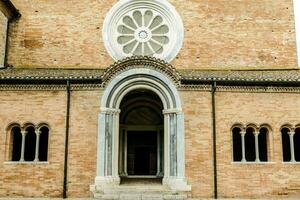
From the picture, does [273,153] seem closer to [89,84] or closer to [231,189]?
[231,189]

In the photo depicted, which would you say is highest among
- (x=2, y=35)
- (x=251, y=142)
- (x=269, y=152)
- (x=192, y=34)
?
(x=192, y=34)

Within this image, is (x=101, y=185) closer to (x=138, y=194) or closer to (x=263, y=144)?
(x=138, y=194)

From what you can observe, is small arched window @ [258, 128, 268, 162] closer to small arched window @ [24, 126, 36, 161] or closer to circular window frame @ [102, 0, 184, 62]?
circular window frame @ [102, 0, 184, 62]

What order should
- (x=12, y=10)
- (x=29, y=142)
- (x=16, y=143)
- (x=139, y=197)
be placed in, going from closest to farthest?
(x=139, y=197) < (x=16, y=143) < (x=29, y=142) < (x=12, y=10)

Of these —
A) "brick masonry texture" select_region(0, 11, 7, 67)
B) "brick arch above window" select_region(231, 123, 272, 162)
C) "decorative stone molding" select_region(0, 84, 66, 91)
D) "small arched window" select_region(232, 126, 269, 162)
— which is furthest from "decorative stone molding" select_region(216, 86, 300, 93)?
"brick masonry texture" select_region(0, 11, 7, 67)

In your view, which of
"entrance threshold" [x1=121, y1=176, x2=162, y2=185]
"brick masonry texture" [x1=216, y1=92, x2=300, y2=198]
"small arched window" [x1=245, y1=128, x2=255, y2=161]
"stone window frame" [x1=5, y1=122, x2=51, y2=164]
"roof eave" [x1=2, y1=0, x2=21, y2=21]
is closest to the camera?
"brick masonry texture" [x1=216, y1=92, x2=300, y2=198]

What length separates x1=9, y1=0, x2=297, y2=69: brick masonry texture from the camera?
20.3 metres

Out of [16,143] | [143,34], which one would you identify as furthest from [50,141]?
[143,34]

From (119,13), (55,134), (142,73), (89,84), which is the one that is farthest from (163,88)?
(119,13)

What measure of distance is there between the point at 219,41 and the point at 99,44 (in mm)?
6023

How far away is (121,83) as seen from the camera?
16.5 metres

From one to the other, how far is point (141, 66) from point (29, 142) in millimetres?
5752

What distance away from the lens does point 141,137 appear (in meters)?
19.9

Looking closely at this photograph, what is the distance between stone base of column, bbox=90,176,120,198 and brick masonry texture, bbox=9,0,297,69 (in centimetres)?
647
